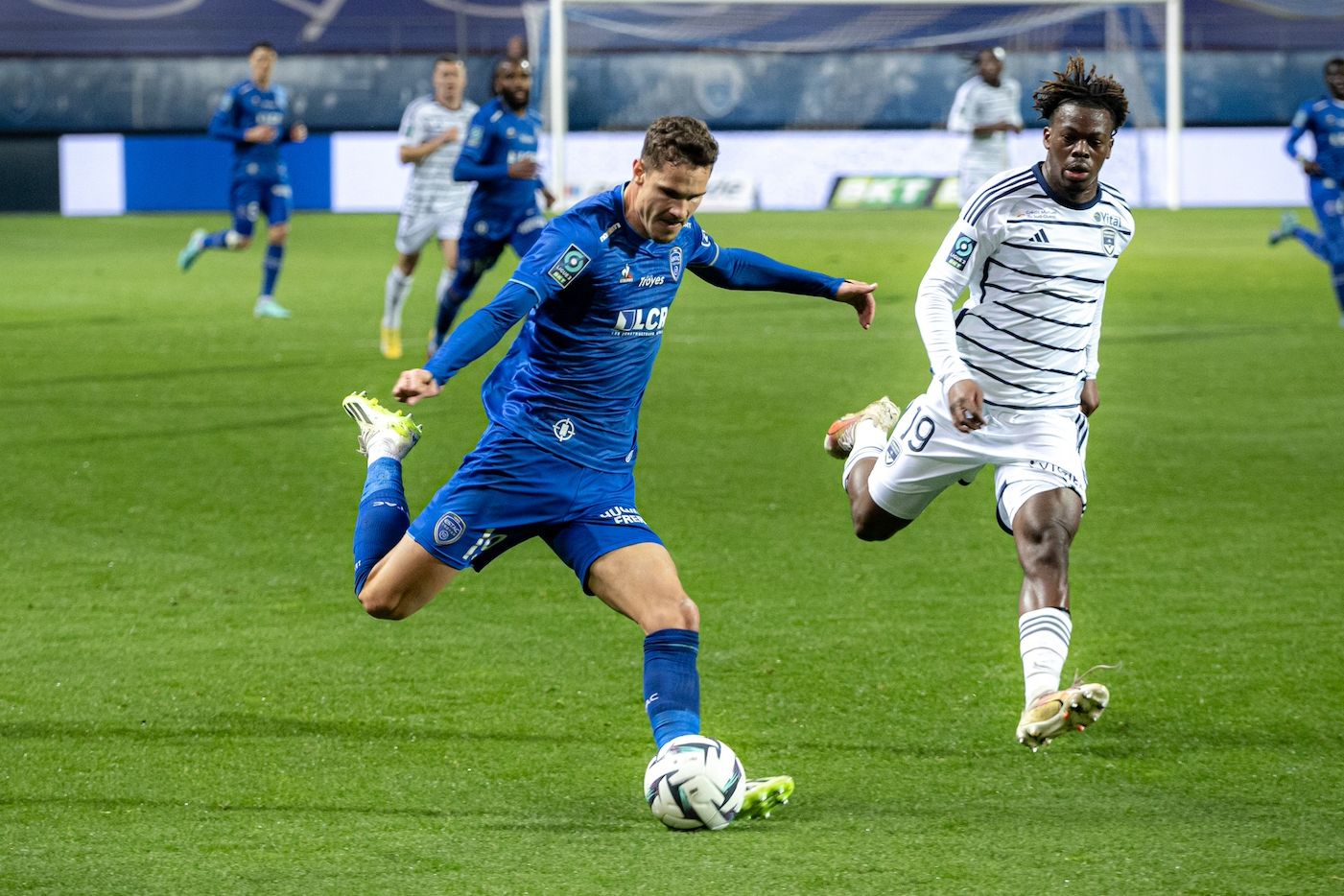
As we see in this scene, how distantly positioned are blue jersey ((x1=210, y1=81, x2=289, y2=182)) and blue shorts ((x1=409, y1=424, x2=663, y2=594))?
1194 centimetres

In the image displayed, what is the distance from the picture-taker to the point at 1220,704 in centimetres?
556

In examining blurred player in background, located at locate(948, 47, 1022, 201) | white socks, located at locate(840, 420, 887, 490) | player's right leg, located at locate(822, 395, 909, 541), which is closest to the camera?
player's right leg, located at locate(822, 395, 909, 541)

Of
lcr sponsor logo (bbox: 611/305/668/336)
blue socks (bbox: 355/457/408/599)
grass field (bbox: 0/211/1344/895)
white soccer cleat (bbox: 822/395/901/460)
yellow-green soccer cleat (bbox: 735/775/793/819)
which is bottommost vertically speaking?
grass field (bbox: 0/211/1344/895)

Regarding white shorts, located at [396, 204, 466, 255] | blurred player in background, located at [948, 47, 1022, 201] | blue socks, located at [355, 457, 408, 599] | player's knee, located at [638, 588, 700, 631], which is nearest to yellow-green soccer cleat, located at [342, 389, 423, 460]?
blue socks, located at [355, 457, 408, 599]

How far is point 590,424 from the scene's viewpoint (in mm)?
4805

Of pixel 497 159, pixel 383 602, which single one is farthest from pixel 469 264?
pixel 383 602

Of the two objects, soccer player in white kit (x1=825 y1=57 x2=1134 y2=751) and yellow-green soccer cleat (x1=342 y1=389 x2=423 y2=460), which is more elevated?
soccer player in white kit (x1=825 y1=57 x2=1134 y2=751)

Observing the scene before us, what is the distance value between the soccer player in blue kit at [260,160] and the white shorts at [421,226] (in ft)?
8.10

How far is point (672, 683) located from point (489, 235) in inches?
332

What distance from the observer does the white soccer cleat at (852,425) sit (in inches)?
258

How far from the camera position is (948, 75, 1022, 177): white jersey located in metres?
19.5

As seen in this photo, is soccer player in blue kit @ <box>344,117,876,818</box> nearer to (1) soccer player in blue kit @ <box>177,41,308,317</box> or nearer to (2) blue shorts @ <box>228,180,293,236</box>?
(1) soccer player in blue kit @ <box>177,41,308,317</box>

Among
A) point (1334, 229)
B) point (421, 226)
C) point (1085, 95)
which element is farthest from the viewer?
point (1334, 229)

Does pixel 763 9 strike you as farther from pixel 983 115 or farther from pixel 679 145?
pixel 679 145
